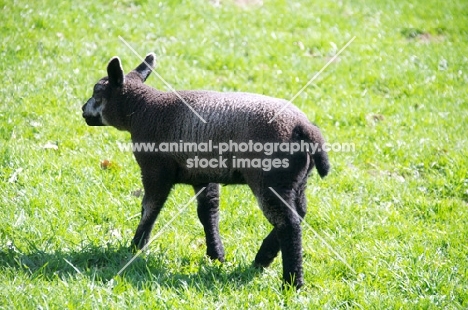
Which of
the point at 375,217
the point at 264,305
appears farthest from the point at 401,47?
the point at 264,305

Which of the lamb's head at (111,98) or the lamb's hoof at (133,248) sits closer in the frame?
the lamb's hoof at (133,248)

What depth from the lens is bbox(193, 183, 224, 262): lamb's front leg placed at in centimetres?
519

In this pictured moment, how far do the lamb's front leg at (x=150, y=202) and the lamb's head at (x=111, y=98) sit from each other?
642 mm

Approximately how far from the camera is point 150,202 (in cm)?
507

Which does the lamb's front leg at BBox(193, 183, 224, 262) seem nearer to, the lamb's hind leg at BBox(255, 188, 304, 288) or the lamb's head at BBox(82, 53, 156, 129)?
the lamb's hind leg at BBox(255, 188, 304, 288)

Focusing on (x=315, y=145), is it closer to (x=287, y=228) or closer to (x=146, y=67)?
(x=287, y=228)

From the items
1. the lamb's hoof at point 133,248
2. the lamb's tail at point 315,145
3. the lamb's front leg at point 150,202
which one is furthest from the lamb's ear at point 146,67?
the lamb's tail at point 315,145

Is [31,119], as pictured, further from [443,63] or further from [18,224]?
[443,63]

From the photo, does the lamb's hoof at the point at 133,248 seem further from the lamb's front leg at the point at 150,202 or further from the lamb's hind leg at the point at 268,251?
the lamb's hind leg at the point at 268,251

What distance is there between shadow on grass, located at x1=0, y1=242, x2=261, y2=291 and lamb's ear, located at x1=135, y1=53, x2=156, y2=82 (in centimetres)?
160

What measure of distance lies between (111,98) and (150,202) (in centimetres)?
100

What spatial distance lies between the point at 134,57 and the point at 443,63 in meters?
4.94

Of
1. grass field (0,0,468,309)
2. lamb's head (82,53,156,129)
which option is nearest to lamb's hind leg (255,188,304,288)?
grass field (0,0,468,309)

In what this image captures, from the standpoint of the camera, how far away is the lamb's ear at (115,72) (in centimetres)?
516
